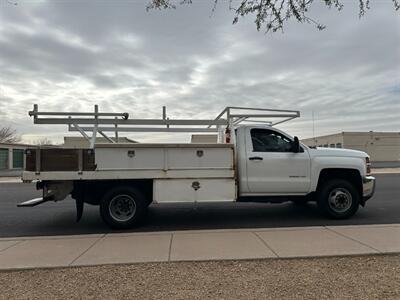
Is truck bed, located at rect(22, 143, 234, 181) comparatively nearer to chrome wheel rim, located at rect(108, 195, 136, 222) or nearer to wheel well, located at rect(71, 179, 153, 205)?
wheel well, located at rect(71, 179, 153, 205)

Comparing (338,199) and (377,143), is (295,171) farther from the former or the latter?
(377,143)

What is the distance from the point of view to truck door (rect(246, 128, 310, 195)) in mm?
9391

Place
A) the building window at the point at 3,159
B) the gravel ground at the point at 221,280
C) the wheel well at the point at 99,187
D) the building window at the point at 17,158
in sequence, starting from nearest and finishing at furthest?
1. the gravel ground at the point at 221,280
2. the wheel well at the point at 99,187
3. the building window at the point at 3,159
4. the building window at the point at 17,158

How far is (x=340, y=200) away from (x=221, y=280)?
525 centimetres

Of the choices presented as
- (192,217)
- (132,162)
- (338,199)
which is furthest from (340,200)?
(132,162)

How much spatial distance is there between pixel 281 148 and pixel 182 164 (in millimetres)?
2249

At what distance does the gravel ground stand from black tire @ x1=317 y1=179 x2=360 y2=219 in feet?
11.5

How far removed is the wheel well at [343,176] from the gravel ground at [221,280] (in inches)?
149

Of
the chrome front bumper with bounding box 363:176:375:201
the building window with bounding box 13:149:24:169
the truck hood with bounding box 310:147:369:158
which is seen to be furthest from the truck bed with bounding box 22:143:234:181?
the building window with bounding box 13:149:24:169

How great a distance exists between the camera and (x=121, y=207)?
895 centimetres

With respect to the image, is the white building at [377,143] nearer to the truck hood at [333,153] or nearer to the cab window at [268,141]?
the truck hood at [333,153]

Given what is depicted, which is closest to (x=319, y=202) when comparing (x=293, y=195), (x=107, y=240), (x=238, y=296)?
(x=293, y=195)

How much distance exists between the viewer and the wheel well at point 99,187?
8977 mm

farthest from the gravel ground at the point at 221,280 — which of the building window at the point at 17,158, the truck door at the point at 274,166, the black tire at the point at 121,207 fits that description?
the building window at the point at 17,158
